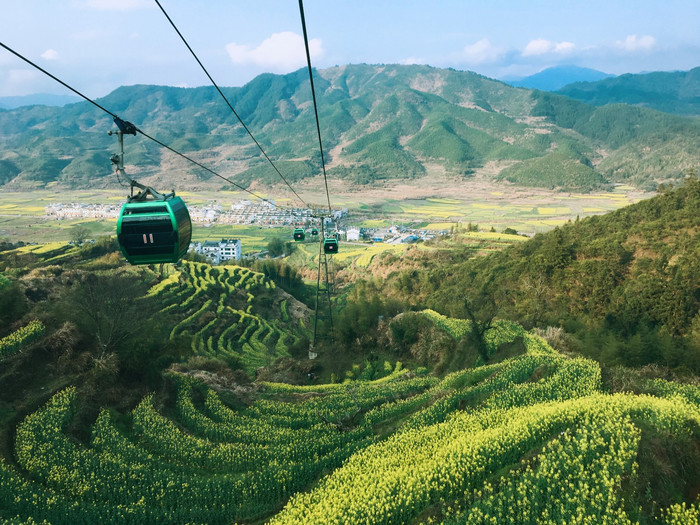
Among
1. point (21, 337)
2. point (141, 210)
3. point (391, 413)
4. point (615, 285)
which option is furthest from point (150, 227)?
point (615, 285)

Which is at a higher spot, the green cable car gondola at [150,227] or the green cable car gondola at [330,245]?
the green cable car gondola at [150,227]

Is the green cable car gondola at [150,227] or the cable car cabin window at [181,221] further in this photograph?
the cable car cabin window at [181,221]

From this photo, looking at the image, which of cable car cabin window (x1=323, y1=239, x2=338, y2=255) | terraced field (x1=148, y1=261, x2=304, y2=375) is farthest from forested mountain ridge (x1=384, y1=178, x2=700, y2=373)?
terraced field (x1=148, y1=261, x2=304, y2=375)

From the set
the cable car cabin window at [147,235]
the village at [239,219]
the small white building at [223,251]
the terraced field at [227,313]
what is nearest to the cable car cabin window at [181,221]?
the cable car cabin window at [147,235]

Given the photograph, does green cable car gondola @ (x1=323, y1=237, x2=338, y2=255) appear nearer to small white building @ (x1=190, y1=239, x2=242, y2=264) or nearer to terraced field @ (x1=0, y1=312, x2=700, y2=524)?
→ terraced field @ (x1=0, y1=312, x2=700, y2=524)

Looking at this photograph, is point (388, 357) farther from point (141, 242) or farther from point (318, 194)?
point (318, 194)

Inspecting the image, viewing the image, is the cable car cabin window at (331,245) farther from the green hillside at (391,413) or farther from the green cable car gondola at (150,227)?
the green cable car gondola at (150,227)

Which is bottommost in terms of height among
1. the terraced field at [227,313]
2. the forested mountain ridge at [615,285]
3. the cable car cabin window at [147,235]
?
the terraced field at [227,313]

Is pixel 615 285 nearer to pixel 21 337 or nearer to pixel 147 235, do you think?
pixel 147 235
